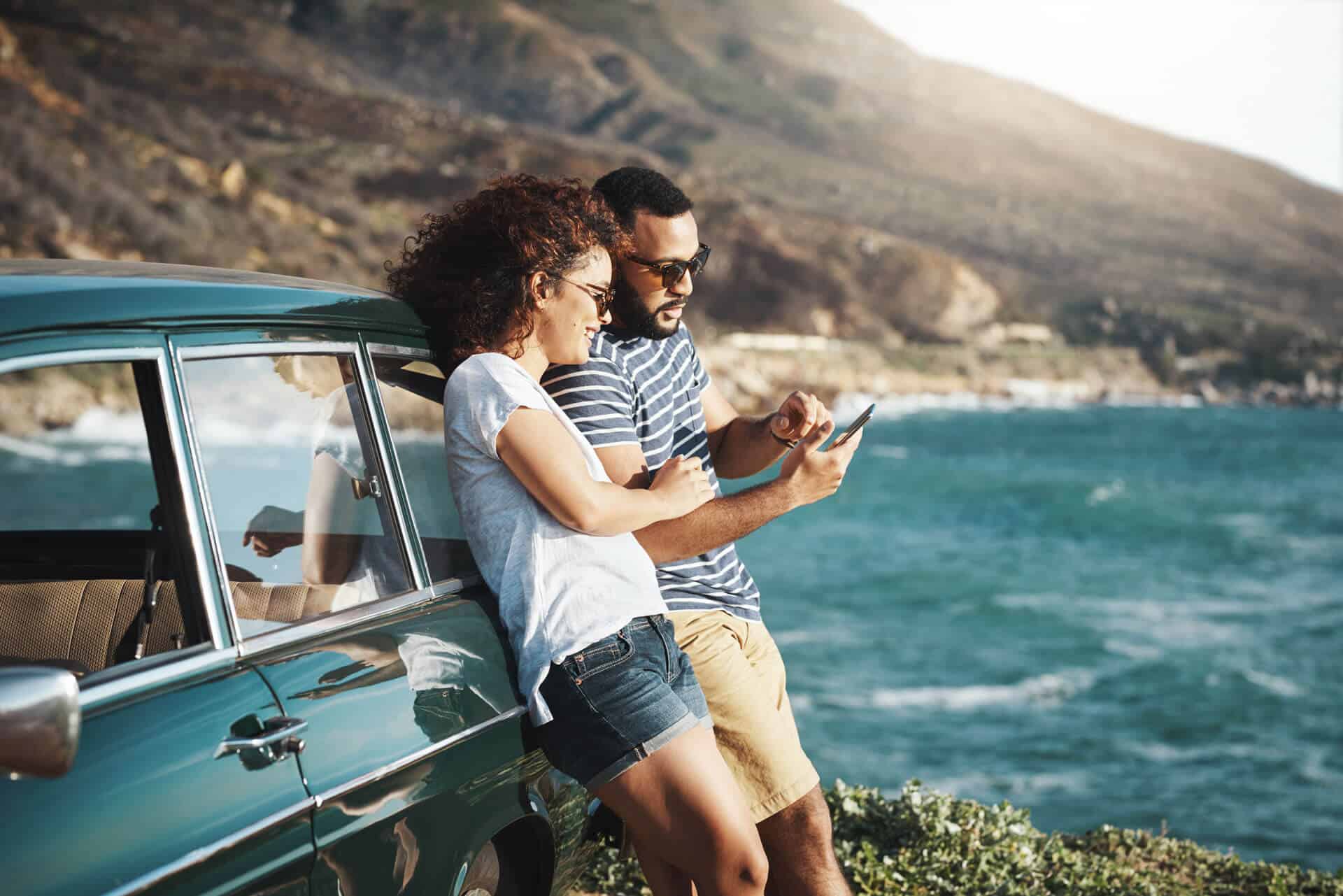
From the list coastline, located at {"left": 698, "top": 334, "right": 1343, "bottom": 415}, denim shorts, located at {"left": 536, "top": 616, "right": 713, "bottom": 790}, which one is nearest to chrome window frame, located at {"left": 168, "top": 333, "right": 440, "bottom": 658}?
denim shorts, located at {"left": 536, "top": 616, "right": 713, "bottom": 790}

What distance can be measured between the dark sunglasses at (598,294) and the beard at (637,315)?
31cm

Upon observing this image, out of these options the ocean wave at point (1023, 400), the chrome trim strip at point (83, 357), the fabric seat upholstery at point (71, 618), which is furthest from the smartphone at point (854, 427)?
the ocean wave at point (1023, 400)

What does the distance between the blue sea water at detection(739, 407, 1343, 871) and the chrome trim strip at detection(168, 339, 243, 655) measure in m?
13.9

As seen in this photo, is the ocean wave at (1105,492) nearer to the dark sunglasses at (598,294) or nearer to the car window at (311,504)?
the dark sunglasses at (598,294)

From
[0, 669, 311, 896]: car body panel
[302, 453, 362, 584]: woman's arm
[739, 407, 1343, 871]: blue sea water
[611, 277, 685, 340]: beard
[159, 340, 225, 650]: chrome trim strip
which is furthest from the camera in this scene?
[739, 407, 1343, 871]: blue sea water

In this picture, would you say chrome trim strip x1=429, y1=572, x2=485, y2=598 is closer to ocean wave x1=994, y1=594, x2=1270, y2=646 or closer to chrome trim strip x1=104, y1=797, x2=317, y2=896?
chrome trim strip x1=104, y1=797, x2=317, y2=896

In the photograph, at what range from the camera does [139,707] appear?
6.22 ft

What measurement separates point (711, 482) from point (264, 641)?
129 centimetres

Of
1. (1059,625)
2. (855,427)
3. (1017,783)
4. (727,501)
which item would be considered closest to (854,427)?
(855,427)

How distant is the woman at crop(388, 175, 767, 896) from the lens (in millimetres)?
2475

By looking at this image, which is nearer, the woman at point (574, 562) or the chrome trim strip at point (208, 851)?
the chrome trim strip at point (208, 851)

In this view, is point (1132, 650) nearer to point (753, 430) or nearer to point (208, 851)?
point (753, 430)

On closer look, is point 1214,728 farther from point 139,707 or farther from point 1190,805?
point 139,707

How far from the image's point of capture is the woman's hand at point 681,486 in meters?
2.69
